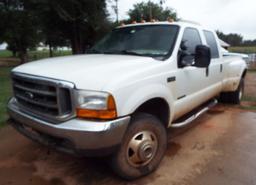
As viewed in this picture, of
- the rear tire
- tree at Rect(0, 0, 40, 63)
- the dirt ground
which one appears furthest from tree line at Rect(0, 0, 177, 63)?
the dirt ground

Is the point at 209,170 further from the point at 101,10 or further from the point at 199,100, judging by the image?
the point at 101,10

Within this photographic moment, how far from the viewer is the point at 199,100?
3.93 m

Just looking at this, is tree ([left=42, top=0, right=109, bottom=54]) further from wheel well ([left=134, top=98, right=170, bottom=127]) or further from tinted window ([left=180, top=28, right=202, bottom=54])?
wheel well ([left=134, top=98, right=170, bottom=127])

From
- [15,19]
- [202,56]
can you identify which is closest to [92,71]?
[202,56]

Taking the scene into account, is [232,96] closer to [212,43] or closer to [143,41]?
[212,43]

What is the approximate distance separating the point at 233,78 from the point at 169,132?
233 cm

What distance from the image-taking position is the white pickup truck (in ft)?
6.94

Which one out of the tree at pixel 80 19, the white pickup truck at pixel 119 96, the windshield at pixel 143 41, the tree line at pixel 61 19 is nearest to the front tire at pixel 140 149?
the white pickup truck at pixel 119 96

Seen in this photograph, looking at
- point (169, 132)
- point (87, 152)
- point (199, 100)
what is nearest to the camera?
point (87, 152)

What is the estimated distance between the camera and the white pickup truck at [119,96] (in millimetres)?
2115

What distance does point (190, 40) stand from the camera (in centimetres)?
362

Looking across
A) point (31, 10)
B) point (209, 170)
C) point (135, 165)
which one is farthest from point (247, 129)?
point (31, 10)

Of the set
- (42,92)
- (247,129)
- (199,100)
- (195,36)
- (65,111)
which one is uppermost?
(195,36)

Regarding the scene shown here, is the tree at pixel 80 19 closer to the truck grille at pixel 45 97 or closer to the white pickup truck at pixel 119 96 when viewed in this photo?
the white pickup truck at pixel 119 96
